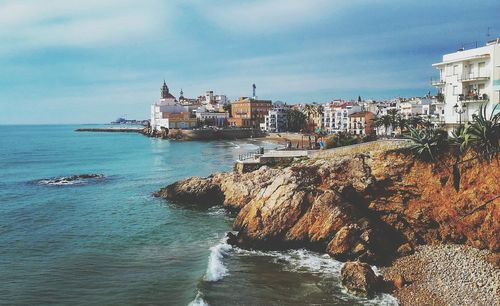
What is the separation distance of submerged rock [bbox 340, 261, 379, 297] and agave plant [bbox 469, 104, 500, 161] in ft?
30.0

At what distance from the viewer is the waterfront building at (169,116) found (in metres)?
164

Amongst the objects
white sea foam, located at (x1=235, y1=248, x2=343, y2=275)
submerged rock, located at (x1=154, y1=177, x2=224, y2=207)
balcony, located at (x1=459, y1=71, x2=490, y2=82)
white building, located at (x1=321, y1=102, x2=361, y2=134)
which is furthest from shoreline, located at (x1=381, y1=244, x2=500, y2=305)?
white building, located at (x1=321, y1=102, x2=361, y2=134)

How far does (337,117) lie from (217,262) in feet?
353

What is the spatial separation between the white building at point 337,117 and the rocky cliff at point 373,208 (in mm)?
92471

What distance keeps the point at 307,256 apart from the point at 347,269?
416 cm

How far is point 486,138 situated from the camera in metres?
23.0

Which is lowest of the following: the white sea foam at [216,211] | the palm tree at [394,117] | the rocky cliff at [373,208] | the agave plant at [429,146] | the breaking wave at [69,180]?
the white sea foam at [216,211]

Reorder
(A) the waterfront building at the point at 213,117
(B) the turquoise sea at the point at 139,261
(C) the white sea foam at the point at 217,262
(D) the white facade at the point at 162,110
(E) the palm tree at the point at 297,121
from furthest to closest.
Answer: (A) the waterfront building at the point at 213,117, (D) the white facade at the point at 162,110, (E) the palm tree at the point at 297,121, (C) the white sea foam at the point at 217,262, (B) the turquoise sea at the point at 139,261

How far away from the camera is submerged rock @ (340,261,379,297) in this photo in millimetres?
→ 19203

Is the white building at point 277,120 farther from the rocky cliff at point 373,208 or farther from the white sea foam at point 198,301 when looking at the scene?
the white sea foam at point 198,301

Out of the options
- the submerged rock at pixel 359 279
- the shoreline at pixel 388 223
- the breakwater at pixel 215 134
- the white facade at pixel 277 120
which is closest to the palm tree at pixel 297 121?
the white facade at pixel 277 120

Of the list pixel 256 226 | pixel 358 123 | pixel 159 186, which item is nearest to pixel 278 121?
pixel 358 123

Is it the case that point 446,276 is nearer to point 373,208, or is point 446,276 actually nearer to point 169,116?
point 373,208

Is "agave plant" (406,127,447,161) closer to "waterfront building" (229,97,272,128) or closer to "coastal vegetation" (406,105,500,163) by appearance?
"coastal vegetation" (406,105,500,163)
